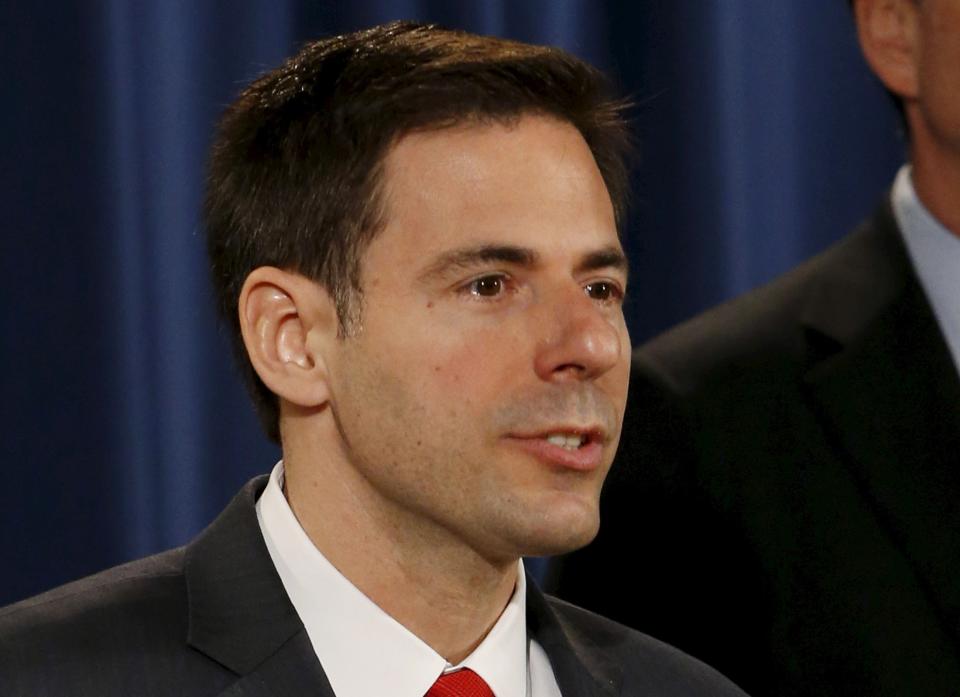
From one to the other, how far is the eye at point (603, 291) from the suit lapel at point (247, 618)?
14.3 inches

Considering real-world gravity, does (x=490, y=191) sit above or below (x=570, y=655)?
above

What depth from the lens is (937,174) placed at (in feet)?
6.18

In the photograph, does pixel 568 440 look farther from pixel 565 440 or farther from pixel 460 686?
pixel 460 686

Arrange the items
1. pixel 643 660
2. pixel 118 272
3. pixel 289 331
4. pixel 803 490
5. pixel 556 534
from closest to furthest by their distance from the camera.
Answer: pixel 556 534, pixel 289 331, pixel 643 660, pixel 803 490, pixel 118 272

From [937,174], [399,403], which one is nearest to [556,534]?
[399,403]

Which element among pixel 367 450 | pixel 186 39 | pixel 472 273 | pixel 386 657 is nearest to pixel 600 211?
pixel 472 273

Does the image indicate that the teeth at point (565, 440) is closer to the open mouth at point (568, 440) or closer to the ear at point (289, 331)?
the open mouth at point (568, 440)

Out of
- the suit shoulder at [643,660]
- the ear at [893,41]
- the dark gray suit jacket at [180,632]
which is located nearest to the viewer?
the dark gray suit jacket at [180,632]

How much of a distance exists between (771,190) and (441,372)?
1.10 meters

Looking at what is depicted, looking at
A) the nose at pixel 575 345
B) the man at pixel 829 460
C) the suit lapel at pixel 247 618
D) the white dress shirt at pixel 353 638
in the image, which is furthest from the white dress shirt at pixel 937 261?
the suit lapel at pixel 247 618

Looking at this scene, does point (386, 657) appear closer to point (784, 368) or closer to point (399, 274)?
point (399, 274)

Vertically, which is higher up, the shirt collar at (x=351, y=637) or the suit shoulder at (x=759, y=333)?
the suit shoulder at (x=759, y=333)

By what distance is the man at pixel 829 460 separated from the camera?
1852 mm

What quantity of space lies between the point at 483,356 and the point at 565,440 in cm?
10
